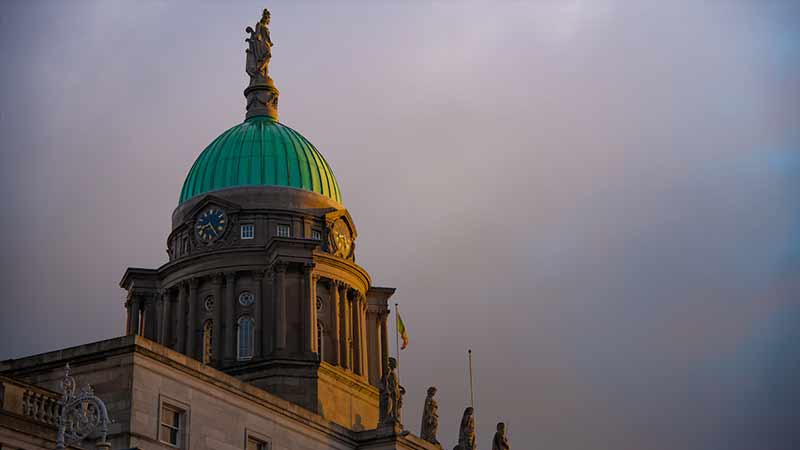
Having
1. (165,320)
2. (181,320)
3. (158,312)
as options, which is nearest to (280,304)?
(181,320)

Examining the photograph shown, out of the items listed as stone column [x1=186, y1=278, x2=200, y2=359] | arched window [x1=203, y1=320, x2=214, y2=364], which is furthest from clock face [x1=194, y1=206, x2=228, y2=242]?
arched window [x1=203, y1=320, x2=214, y2=364]

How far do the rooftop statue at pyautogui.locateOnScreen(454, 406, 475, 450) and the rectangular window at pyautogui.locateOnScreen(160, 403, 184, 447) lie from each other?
2253cm

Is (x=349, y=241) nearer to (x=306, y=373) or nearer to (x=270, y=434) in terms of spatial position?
(x=306, y=373)

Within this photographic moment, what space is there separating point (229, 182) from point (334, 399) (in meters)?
15.6

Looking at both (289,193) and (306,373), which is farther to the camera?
(289,193)

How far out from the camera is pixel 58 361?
178ft

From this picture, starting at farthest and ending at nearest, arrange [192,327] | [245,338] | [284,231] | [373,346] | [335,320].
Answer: [373,346], [284,231], [335,320], [192,327], [245,338]

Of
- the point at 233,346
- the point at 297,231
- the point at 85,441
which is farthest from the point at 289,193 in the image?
the point at 85,441

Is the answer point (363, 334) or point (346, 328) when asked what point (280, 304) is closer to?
point (346, 328)

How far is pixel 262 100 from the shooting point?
295ft

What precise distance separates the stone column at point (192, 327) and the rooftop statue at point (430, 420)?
15409 mm

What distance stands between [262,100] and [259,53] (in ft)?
10.6

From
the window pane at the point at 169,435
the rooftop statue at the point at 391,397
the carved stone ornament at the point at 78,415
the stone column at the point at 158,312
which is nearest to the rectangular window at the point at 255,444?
the window pane at the point at 169,435

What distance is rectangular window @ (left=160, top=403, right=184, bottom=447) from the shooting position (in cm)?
5343
